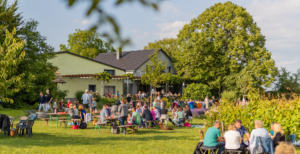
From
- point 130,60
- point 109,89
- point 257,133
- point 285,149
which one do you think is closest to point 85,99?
point 257,133

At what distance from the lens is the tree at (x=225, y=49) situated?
114 feet

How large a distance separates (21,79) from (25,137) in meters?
12.3

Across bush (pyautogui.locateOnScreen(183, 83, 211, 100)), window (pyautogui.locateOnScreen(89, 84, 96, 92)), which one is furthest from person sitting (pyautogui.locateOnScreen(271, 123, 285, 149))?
window (pyautogui.locateOnScreen(89, 84, 96, 92))

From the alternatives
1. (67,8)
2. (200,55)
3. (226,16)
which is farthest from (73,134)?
(226,16)

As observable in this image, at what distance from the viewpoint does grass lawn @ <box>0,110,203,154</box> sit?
873 centimetres

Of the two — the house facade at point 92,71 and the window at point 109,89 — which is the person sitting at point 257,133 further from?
the window at point 109,89

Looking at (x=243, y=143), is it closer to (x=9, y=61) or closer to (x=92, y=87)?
(x=9, y=61)

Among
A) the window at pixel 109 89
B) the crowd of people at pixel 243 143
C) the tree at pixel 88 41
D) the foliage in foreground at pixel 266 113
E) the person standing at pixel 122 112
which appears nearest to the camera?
the tree at pixel 88 41

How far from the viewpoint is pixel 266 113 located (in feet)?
31.7

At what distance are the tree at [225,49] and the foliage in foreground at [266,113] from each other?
24560 millimetres

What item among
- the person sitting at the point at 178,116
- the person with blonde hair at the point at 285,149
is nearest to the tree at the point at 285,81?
the person sitting at the point at 178,116

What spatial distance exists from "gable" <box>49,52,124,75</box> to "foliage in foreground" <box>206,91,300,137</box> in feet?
82.2

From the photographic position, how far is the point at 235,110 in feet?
36.1

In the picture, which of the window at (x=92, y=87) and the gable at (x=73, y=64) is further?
the window at (x=92, y=87)
